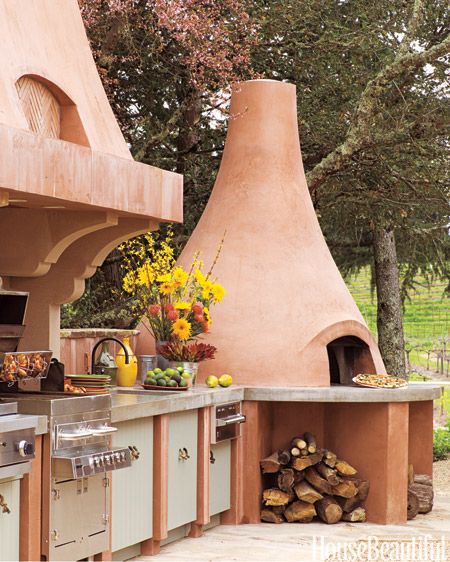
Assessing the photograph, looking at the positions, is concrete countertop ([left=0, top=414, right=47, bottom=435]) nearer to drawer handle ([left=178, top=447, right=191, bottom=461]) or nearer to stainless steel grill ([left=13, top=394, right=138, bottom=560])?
stainless steel grill ([left=13, top=394, right=138, bottom=560])

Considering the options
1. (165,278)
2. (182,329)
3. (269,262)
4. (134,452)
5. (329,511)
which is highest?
(269,262)

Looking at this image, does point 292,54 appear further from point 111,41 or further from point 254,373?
point 254,373

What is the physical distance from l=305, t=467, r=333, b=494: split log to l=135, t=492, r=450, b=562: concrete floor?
0.26m

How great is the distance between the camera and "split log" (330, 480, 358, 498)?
8.62 meters

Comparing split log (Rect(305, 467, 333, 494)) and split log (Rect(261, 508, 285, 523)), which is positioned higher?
split log (Rect(305, 467, 333, 494))

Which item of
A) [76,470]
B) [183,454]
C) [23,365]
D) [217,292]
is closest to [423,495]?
[217,292]

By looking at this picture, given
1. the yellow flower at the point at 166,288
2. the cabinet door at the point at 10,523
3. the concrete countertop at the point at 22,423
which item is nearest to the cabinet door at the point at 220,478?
the yellow flower at the point at 166,288

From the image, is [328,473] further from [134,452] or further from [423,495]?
[134,452]

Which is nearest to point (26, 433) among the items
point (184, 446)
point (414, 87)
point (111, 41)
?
point (184, 446)

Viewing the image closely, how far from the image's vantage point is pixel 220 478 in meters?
8.34

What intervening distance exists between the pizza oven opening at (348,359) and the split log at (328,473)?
3.29 feet

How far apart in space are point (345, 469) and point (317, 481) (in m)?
0.24

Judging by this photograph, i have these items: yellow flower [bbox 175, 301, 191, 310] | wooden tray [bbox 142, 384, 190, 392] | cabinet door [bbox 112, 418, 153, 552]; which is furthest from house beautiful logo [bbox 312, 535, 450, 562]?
yellow flower [bbox 175, 301, 191, 310]

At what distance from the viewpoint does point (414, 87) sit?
14391 mm
